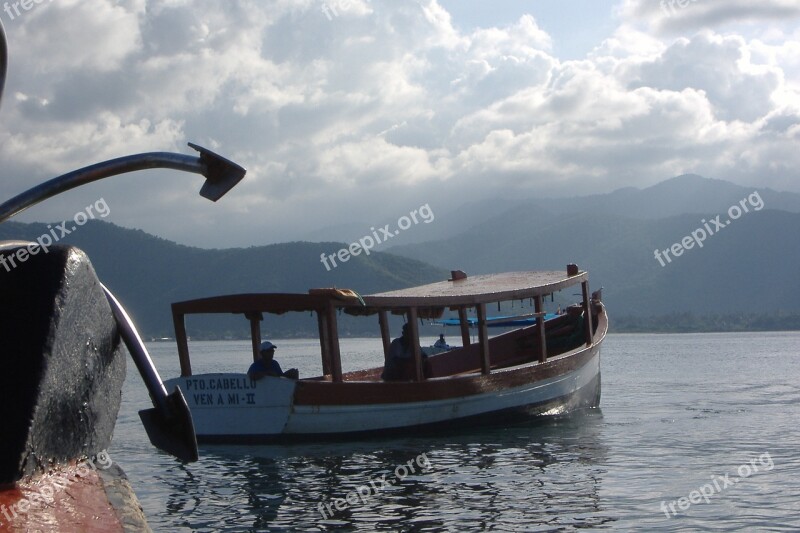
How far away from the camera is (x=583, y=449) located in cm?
1600

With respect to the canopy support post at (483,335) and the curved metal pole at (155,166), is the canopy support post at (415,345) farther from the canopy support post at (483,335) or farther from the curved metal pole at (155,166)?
the curved metal pole at (155,166)

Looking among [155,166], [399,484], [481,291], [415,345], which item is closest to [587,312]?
[481,291]

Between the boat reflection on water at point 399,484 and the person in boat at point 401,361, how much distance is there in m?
1.18

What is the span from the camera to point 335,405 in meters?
15.6

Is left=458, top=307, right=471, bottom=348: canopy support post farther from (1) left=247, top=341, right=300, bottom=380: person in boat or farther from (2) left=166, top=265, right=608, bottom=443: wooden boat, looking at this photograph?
(1) left=247, top=341, right=300, bottom=380: person in boat

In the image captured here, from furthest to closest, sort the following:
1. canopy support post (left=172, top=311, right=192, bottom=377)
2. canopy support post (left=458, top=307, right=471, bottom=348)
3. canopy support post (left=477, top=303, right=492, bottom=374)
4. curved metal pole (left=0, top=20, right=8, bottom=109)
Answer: canopy support post (left=458, top=307, right=471, bottom=348)
canopy support post (left=477, top=303, right=492, bottom=374)
canopy support post (left=172, top=311, right=192, bottom=377)
curved metal pole (left=0, top=20, right=8, bottom=109)

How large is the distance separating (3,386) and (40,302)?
1.39ft

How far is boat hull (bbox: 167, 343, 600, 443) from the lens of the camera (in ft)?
49.9

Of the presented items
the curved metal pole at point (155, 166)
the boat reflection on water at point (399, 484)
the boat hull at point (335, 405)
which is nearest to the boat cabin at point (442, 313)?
the boat hull at point (335, 405)

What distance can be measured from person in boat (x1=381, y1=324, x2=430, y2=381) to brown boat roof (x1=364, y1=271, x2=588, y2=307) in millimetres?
753

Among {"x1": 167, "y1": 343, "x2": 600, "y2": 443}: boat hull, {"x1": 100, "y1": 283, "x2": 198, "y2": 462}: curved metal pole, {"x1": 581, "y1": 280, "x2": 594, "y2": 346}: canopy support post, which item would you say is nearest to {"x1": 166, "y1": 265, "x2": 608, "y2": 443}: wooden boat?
{"x1": 167, "y1": 343, "x2": 600, "y2": 443}: boat hull

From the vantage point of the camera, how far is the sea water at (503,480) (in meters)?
10.5

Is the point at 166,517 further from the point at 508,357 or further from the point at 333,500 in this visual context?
the point at 508,357

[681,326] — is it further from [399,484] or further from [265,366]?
[399,484]
